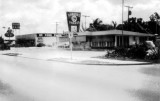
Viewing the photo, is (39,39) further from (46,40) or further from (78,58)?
(78,58)

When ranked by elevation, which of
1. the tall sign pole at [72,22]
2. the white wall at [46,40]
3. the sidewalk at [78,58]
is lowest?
the sidewalk at [78,58]

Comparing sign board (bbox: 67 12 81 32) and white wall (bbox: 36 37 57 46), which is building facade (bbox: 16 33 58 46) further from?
sign board (bbox: 67 12 81 32)

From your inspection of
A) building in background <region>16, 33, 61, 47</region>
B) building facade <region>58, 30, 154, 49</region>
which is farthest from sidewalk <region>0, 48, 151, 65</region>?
building in background <region>16, 33, 61, 47</region>

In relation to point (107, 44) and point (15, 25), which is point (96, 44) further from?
point (15, 25)

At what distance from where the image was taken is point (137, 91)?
8.12 metres

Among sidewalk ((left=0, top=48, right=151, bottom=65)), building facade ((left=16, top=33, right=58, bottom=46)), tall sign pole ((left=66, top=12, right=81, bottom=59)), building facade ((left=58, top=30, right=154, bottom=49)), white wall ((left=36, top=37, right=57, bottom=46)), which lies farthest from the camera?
white wall ((left=36, top=37, right=57, bottom=46))

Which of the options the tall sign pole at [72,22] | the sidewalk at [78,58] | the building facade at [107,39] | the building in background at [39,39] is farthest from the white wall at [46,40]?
the tall sign pole at [72,22]

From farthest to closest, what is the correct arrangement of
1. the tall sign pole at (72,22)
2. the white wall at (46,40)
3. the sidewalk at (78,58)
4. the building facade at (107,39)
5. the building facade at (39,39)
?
the white wall at (46,40) < the building facade at (39,39) < the building facade at (107,39) < the tall sign pole at (72,22) < the sidewalk at (78,58)

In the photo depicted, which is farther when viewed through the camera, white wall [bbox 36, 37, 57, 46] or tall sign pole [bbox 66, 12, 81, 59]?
white wall [bbox 36, 37, 57, 46]

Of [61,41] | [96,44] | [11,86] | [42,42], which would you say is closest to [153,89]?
[11,86]

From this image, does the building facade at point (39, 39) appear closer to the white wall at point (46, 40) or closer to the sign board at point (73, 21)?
the white wall at point (46, 40)

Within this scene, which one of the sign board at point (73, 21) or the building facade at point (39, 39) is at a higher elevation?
the sign board at point (73, 21)

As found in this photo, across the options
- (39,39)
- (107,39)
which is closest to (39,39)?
(39,39)

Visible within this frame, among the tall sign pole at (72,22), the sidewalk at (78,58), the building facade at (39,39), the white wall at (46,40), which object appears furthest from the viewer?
the white wall at (46,40)
